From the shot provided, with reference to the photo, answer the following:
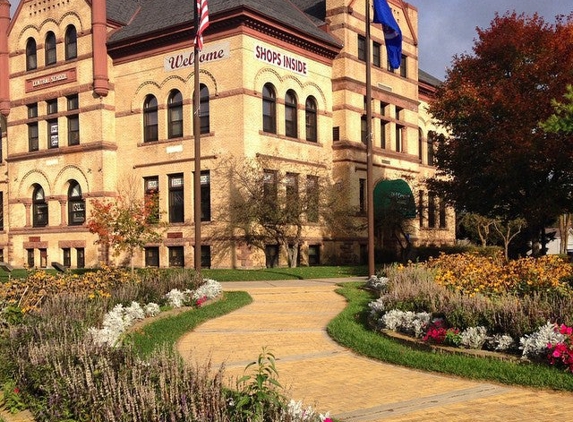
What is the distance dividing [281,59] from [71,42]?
12.5 metres

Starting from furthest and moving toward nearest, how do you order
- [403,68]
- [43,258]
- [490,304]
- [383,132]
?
1. [403,68]
2. [383,132]
3. [43,258]
4. [490,304]

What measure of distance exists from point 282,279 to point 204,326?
37.4 ft

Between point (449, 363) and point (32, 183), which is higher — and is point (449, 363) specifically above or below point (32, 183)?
below

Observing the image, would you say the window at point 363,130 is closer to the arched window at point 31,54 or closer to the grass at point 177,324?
the arched window at point 31,54

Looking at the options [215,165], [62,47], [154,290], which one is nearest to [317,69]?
[215,165]

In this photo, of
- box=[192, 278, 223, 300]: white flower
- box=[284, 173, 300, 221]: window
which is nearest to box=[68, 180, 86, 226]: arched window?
box=[284, 173, 300, 221]: window

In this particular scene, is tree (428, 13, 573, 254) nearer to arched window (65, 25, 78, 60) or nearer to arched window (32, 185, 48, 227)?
arched window (65, 25, 78, 60)

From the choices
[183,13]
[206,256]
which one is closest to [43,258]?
[206,256]

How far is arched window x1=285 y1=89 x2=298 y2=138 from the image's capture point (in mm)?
34812

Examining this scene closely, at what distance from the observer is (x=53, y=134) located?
127ft

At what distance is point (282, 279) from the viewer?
24984 millimetres

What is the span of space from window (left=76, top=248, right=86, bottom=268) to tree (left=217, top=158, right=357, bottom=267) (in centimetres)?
953

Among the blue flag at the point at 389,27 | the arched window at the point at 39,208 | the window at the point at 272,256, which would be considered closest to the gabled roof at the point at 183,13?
the blue flag at the point at 389,27

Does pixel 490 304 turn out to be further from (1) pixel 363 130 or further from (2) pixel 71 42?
(2) pixel 71 42
